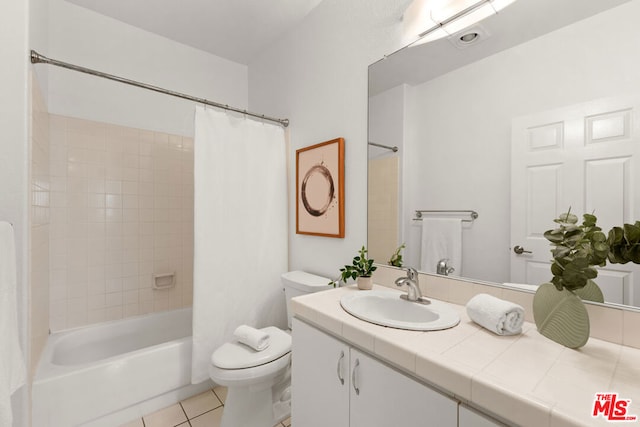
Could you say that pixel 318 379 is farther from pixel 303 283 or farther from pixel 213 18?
pixel 213 18

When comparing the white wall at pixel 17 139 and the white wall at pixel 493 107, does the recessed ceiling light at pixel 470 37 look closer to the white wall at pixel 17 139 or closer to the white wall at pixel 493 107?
the white wall at pixel 493 107

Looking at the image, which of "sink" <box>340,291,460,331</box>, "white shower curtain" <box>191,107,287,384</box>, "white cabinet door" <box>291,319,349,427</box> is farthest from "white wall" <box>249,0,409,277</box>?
"white cabinet door" <box>291,319,349,427</box>

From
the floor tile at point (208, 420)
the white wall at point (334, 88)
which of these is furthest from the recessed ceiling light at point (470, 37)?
the floor tile at point (208, 420)

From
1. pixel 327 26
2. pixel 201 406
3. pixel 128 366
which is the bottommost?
pixel 201 406

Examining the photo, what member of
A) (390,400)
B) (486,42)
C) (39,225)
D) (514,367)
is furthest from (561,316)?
(39,225)

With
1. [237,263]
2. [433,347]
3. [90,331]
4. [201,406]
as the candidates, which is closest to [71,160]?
[90,331]

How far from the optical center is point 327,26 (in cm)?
182

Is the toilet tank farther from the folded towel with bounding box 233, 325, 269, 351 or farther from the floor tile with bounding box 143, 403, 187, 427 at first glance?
the floor tile with bounding box 143, 403, 187, 427

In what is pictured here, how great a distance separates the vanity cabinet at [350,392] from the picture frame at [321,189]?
76 centimetres

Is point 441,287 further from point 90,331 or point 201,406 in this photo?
point 90,331

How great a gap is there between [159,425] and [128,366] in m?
0.37

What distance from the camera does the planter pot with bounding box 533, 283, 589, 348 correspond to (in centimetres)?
78

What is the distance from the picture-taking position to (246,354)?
1474 mm

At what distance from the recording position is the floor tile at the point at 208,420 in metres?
1.59
